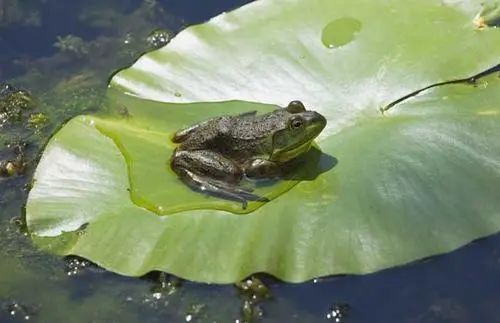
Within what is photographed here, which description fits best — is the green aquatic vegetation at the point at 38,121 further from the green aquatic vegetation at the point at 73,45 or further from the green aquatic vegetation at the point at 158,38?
the green aquatic vegetation at the point at 158,38

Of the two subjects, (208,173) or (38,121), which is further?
(38,121)

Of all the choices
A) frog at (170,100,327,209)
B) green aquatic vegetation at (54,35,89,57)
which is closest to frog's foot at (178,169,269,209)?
frog at (170,100,327,209)

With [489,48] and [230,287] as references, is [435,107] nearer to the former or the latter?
[489,48]

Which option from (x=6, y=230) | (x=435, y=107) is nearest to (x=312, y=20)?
(x=435, y=107)

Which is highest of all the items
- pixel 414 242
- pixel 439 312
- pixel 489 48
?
pixel 489 48

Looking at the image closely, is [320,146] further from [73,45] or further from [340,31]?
[73,45]

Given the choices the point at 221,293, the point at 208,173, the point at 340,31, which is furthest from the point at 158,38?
the point at 221,293
